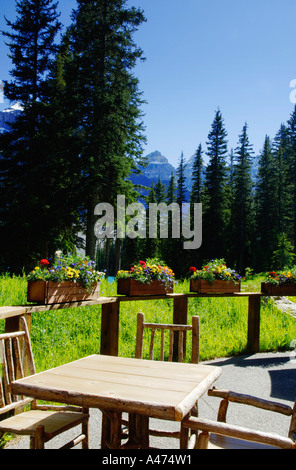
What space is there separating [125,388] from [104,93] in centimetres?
1480

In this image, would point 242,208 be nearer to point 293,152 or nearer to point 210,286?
point 293,152

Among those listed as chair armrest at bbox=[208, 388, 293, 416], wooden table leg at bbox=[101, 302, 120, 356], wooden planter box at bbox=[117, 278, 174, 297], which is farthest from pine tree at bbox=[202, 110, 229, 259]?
chair armrest at bbox=[208, 388, 293, 416]

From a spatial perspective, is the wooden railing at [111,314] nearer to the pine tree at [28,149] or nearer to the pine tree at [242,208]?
the pine tree at [28,149]

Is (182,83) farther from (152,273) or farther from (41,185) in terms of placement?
(41,185)

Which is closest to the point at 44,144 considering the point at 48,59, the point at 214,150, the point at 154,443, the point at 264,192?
the point at 48,59

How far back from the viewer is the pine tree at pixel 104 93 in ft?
49.8

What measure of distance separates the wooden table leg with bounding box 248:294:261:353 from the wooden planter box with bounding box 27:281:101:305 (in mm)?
3703

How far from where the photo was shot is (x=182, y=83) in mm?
8969

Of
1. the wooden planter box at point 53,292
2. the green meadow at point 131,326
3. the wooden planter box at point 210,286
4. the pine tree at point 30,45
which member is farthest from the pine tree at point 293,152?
the wooden planter box at point 53,292

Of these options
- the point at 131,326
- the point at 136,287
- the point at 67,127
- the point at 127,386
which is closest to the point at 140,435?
the point at 127,386

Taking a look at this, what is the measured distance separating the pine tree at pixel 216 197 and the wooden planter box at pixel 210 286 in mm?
26619

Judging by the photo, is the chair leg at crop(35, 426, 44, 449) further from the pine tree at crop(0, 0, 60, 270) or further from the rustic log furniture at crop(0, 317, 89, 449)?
the pine tree at crop(0, 0, 60, 270)

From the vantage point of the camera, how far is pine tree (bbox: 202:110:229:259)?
32344mm

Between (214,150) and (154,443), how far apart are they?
31897 millimetres
